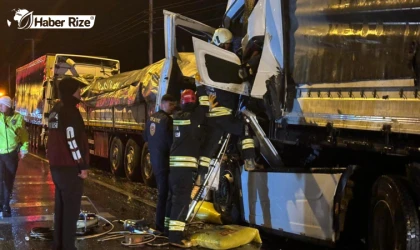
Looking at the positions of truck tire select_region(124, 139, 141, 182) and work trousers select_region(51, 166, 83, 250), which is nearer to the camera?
work trousers select_region(51, 166, 83, 250)

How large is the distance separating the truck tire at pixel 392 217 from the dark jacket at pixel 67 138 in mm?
2793

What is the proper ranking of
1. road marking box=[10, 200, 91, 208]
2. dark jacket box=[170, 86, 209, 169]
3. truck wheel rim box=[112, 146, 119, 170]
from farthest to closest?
truck wheel rim box=[112, 146, 119, 170]
road marking box=[10, 200, 91, 208]
dark jacket box=[170, 86, 209, 169]

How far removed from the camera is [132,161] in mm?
12273

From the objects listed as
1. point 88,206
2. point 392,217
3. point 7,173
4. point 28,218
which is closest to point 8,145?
point 7,173

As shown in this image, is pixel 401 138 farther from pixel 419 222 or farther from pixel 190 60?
pixel 190 60

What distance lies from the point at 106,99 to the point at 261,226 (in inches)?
314

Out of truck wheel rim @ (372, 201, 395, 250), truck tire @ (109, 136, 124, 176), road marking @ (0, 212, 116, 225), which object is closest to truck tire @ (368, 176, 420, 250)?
truck wheel rim @ (372, 201, 395, 250)

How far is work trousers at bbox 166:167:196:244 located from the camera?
5758 mm

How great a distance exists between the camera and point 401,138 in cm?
409

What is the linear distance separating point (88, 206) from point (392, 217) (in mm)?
5574

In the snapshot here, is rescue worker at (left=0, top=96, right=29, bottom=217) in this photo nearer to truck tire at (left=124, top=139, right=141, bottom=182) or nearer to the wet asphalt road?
the wet asphalt road

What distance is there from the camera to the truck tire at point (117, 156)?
1310cm

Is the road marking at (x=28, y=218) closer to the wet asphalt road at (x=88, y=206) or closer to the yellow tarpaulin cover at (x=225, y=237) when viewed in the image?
the wet asphalt road at (x=88, y=206)

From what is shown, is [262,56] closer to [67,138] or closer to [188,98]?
[188,98]
